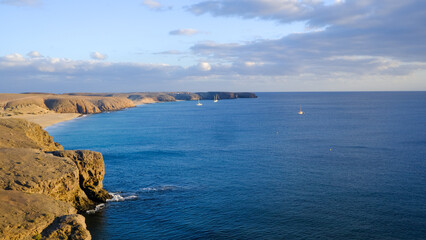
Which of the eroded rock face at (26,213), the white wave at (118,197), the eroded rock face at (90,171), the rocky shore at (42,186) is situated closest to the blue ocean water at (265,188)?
the white wave at (118,197)

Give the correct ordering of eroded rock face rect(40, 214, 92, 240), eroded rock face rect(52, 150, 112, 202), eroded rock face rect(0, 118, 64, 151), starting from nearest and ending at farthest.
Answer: eroded rock face rect(40, 214, 92, 240), eroded rock face rect(52, 150, 112, 202), eroded rock face rect(0, 118, 64, 151)

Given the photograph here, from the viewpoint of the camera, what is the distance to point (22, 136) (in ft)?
176

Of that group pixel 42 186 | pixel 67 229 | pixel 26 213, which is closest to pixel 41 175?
pixel 42 186

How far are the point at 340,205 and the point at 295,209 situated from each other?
622 cm

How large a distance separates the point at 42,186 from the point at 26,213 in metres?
6.81

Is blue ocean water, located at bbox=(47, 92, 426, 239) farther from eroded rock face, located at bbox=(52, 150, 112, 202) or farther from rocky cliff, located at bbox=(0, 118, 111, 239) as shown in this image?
rocky cliff, located at bbox=(0, 118, 111, 239)

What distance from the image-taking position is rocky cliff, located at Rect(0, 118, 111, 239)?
1181 inches

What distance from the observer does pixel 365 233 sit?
1463 inches

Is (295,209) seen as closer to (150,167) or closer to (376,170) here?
(376,170)

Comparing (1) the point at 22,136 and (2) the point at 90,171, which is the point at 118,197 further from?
(1) the point at 22,136

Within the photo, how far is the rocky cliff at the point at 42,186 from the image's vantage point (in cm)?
3000

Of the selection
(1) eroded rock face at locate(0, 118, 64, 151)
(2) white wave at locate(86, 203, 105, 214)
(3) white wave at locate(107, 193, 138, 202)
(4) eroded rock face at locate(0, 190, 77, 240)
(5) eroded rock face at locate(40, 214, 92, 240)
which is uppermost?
(1) eroded rock face at locate(0, 118, 64, 151)

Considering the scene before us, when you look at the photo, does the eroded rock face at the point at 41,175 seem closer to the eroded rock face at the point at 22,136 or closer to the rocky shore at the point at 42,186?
the rocky shore at the point at 42,186

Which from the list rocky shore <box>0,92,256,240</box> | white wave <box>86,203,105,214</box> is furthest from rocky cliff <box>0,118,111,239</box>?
white wave <box>86,203,105,214</box>
